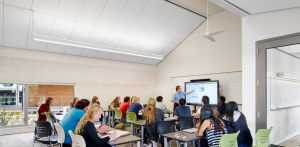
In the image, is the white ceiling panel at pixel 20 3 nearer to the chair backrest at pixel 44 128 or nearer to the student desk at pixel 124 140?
the chair backrest at pixel 44 128

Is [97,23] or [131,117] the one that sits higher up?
[97,23]

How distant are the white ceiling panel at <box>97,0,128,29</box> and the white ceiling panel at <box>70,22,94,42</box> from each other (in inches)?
15.6

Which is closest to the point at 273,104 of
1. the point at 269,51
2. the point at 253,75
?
the point at 253,75

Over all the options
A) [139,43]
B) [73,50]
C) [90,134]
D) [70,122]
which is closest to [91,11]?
[73,50]

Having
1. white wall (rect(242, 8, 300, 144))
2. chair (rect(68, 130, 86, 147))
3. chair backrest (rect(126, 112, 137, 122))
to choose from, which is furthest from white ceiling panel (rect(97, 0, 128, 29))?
chair (rect(68, 130, 86, 147))

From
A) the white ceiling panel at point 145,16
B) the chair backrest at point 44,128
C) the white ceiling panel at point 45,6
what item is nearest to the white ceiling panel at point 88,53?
the white ceiling panel at point 145,16

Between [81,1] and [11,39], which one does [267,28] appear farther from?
[11,39]

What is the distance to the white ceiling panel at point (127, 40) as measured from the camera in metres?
7.61

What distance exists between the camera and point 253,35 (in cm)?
383

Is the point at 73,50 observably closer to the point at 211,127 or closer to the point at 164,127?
the point at 164,127

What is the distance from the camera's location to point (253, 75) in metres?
3.77

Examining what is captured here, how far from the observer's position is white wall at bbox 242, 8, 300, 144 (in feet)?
11.3

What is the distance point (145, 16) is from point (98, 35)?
5.89ft

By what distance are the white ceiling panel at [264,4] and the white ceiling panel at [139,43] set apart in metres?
4.83
